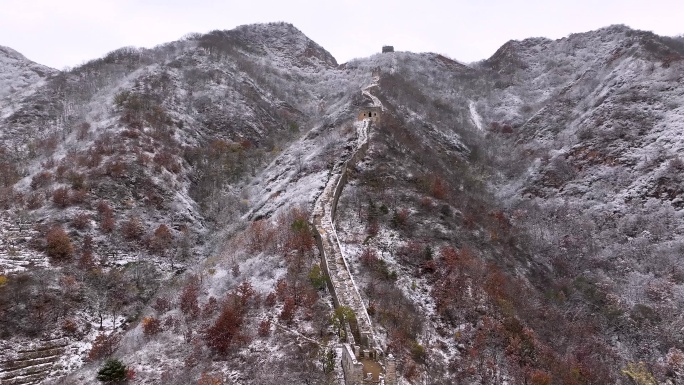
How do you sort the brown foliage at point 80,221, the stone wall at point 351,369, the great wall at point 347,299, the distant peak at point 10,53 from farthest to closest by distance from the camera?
the distant peak at point 10,53 < the brown foliage at point 80,221 < the great wall at point 347,299 < the stone wall at point 351,369

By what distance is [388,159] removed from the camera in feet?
106

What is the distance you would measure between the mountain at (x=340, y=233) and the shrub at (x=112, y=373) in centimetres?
40

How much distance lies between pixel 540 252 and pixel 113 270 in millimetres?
27462

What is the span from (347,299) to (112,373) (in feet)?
28.2

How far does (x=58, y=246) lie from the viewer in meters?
22.3

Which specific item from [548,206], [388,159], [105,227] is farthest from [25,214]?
[548,206]

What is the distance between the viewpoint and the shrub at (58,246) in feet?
72.7

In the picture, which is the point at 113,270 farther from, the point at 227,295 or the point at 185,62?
the point at 185,62

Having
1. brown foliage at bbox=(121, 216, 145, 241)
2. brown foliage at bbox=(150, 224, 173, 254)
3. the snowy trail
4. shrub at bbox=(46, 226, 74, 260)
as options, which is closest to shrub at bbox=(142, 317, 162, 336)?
the snowy trail

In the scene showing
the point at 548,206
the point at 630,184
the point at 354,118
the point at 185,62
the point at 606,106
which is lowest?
the point at 548,206

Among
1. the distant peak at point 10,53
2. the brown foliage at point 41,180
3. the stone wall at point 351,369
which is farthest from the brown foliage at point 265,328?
the distant peak at point 10,53

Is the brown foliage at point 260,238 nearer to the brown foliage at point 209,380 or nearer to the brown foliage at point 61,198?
the brown foliage at point 209,380

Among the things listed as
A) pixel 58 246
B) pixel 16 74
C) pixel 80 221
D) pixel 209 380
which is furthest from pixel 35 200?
pixel 16 74

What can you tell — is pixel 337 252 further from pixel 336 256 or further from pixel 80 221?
pixel 80 221
